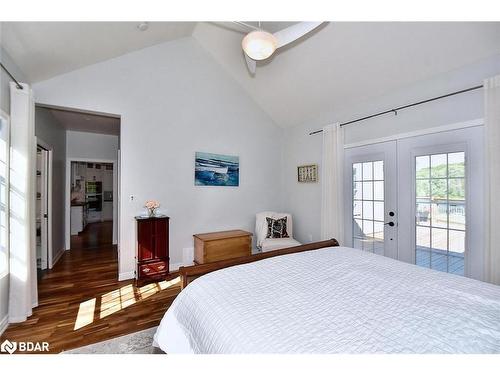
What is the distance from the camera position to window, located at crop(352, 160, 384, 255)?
3.14m

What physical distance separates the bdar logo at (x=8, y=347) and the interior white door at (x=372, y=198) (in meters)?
3.78

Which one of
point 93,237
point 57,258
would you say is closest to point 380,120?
point 57,258

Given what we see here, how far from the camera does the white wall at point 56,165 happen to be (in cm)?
350

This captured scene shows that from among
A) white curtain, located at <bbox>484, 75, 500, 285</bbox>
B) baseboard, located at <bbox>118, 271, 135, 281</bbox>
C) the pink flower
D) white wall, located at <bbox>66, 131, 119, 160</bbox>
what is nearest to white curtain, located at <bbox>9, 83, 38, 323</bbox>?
baseboard, located at <bbox>118, 271, 135, 281</bbox>

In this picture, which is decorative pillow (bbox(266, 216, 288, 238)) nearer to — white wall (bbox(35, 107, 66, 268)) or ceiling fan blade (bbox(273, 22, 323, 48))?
ceiling fan blade (bbox(273, 22, 323, 48))

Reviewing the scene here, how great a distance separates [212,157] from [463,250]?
3.41 meters

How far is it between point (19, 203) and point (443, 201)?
14.1 ft

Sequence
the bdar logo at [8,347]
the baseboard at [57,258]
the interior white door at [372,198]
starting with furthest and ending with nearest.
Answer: the baseboard at [57,258], the interior white door at [372,198], the bdar logo at [8,347]

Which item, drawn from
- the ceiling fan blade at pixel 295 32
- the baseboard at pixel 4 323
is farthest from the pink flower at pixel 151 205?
the ceiling fan blade at pixel 295 32

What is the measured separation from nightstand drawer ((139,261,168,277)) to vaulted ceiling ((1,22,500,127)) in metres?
2.55

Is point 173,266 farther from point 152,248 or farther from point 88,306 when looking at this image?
point 88,306

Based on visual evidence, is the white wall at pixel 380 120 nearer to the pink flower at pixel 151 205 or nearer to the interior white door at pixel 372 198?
the interior white door at pixel 372 198
